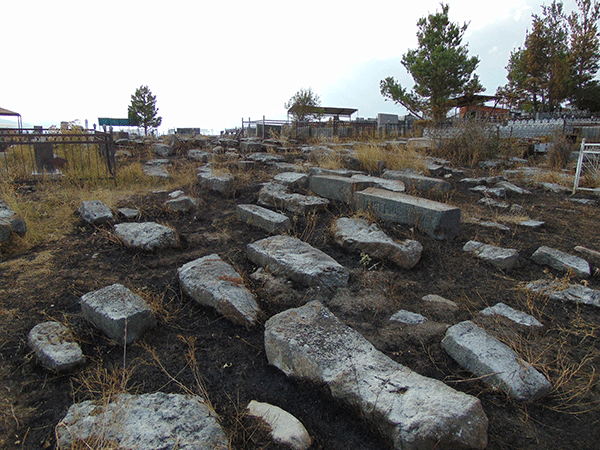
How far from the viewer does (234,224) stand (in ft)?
15.7

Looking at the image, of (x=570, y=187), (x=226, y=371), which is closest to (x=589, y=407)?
(x=226, y=371)

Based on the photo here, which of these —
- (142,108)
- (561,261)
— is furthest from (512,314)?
(142,108)

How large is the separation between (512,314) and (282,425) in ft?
6.54

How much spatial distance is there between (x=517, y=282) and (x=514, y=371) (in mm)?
1576

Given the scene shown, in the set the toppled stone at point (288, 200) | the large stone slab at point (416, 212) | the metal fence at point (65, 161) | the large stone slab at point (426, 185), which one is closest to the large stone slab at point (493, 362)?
the large stone slab at point (416, 212)

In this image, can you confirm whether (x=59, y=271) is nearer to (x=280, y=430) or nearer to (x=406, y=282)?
(x=280, y=430)

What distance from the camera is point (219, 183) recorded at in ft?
20.7

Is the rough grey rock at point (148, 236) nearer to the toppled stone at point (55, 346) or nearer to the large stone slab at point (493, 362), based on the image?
the toppled stone at point (55, 346)

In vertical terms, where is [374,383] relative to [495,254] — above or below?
below

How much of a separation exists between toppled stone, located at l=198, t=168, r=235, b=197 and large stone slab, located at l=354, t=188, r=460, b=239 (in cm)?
249

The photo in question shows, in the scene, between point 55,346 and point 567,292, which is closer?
point 55,346

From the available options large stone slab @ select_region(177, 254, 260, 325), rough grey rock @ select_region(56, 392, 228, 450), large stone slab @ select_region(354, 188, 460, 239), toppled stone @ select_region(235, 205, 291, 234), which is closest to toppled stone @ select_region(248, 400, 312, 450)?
rough grey rock @ select_region(56, 392, 228, 450)

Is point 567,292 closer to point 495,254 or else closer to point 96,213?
point 495,254

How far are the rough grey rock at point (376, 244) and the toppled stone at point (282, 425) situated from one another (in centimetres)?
214
